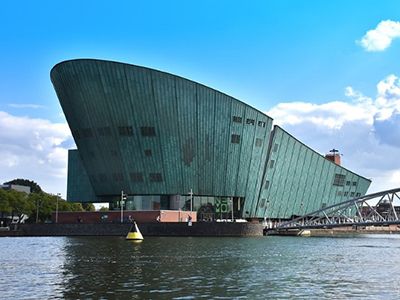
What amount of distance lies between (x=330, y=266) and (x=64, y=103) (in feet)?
246

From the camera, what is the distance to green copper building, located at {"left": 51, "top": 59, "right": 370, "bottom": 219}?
97.0 metres

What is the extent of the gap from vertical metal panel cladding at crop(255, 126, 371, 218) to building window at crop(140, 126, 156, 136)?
23446 mm

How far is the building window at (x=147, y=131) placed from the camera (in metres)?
97.9

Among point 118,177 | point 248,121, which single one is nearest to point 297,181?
point 248,121

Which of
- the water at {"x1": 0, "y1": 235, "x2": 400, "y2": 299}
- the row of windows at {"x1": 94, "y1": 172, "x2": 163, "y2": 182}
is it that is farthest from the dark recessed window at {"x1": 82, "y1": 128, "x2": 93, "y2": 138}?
the water at {"x1": 0, "y1": 235, "x2": 400, "y2": 299}

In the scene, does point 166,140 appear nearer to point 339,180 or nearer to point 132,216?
point 132,216

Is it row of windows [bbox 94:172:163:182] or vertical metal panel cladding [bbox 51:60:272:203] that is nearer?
vertical metal panel cladding [bbox 51:60:272:203]

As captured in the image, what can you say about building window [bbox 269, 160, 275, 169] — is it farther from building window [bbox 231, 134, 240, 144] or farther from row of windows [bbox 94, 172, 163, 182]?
row of windows [bbox 94, 172, 163, 182]

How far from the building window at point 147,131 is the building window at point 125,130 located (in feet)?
6.15

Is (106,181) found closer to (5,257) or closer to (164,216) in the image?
(164,216)

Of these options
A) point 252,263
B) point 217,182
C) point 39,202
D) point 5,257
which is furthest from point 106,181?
point 252,263

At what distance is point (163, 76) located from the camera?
96.6 metres

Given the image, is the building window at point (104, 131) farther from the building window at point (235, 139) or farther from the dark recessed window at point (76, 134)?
the building window at point (235, 139)

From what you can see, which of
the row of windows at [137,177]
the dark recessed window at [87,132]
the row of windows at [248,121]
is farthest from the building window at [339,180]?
the dark recessed window at [87,132]
